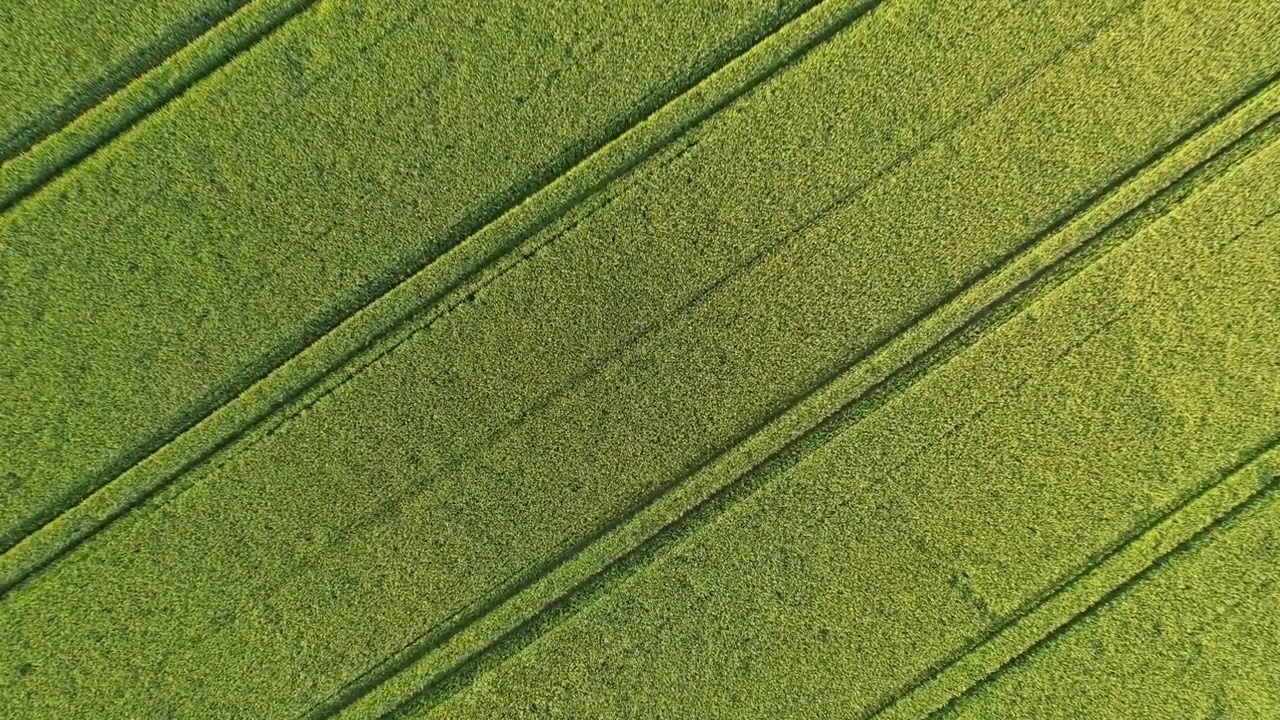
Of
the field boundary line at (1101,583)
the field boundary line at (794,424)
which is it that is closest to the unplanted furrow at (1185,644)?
the field boundary line at (1101,583)

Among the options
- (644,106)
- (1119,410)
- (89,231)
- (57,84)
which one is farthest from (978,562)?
(57,84)

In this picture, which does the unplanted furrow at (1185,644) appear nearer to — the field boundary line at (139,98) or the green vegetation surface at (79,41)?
the field boundary line at (139,98)

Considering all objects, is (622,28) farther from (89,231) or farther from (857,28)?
(89,231)

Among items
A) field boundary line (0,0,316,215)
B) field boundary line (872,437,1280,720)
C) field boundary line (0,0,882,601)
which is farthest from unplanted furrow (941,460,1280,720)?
field boundary line (0,0,316,215)

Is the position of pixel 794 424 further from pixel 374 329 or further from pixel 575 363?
pixel 374 329

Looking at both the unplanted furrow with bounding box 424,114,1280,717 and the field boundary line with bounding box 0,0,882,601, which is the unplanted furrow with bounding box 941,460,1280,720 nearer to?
the unplanted furrow with bounding box 424,114,1280,717

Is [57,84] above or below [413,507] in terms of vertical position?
above
